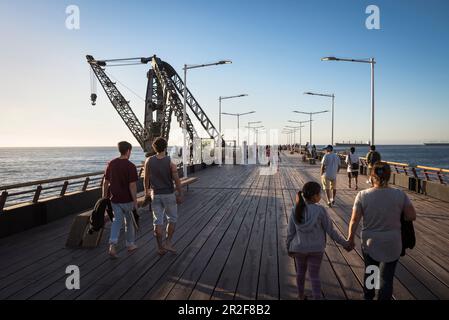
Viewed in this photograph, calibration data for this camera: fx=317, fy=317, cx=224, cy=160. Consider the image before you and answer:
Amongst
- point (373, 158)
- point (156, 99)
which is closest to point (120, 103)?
point (156, 99)

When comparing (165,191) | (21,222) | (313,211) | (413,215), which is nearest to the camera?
(413,215)

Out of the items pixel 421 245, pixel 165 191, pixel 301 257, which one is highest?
pixel 165 191

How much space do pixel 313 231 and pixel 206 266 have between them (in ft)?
6.94

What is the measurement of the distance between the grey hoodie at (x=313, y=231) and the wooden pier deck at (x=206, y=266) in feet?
2.79

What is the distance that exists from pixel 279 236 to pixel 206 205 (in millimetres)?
3851

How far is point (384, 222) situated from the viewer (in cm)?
303

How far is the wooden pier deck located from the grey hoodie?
851mm

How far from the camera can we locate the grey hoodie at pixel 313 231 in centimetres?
326

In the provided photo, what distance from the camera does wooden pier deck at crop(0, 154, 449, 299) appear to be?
3936 mm

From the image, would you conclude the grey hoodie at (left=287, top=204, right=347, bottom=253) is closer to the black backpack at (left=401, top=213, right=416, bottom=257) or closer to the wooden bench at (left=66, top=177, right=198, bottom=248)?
the black backpack at (left=401, top=213, right=416, bottom=257)

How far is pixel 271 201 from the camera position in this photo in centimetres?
1050

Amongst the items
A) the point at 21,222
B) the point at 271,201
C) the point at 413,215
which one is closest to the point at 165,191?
the point at 413,215

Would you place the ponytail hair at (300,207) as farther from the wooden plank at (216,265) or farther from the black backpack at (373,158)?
the black backpack at (373,158)
